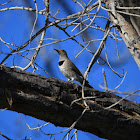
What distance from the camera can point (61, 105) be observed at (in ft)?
8.34

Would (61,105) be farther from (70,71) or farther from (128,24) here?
(70,71)

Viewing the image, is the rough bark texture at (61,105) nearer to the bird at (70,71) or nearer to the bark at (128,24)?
the bark at (128,24)

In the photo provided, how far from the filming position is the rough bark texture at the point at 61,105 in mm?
2436

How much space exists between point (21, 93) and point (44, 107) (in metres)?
0.26

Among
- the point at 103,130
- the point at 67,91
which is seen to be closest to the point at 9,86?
the point at 67,91

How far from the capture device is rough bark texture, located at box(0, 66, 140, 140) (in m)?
2.44

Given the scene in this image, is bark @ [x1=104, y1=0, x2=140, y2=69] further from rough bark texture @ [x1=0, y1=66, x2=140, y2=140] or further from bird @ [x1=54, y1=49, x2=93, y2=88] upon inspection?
bird @ [x1=54, y1=49, x2=93, y2=88]

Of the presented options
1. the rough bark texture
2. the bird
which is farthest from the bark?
the bird

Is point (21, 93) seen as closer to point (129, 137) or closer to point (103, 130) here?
point (103, 130)

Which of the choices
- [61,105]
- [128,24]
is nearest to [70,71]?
[128,24]

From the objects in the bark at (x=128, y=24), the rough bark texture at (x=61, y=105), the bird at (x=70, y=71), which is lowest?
the rough bark texture at (x=61, y=105)

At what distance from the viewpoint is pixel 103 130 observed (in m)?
2.71

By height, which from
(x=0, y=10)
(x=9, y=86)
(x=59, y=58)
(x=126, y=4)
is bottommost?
(x=9, y=86)

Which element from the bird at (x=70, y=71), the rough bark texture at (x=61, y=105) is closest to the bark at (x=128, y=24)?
the rough bark texture at (x=61, y=105)
